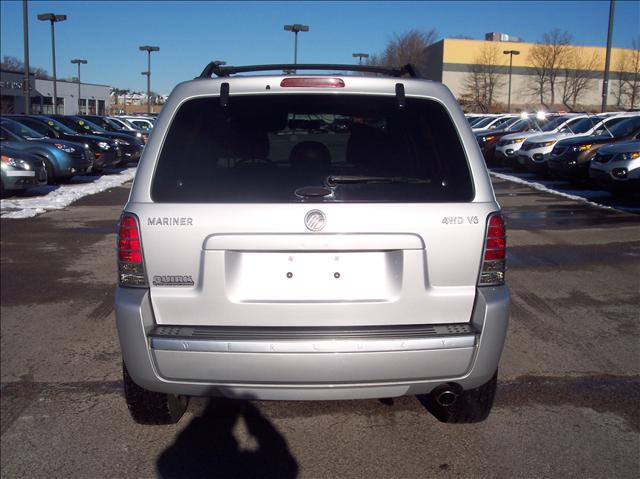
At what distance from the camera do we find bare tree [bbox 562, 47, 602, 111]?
219 feet

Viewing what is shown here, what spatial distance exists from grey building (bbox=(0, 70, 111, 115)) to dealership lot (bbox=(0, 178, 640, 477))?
49475mm

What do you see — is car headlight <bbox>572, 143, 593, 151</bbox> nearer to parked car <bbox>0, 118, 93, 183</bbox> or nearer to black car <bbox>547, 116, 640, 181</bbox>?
black car <bbox>547, 116, 640, 181</bbox>

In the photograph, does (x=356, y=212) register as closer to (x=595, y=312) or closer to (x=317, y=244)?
(x=317, y=244)

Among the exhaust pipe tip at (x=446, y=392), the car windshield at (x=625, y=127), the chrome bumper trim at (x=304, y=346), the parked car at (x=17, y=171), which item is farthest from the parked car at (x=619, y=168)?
the parked car at (x=17, y=171)

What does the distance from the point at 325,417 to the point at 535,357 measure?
1.85 metres

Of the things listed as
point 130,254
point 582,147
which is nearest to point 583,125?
point 582,147

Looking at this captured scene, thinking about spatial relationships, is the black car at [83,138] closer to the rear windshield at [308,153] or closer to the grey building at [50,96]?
the rear windshield at [308,153]

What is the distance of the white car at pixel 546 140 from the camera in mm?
19086

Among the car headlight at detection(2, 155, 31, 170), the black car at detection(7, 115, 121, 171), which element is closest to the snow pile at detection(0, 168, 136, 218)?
the black car at detection(7, 115, 121, 171)

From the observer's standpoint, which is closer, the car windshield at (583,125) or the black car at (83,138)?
the black car at (83,138)

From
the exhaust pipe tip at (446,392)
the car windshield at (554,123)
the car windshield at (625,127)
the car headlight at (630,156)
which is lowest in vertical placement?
the exhaust pipe tip at (446,392)

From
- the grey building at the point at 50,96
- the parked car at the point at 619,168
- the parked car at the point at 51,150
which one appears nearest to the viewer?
the parked car at the point at 619,168

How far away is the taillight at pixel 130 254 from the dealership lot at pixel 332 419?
979mm

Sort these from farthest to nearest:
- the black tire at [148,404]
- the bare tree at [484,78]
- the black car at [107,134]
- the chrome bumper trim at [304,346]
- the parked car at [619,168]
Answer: the bare tree at [484,78], the black car at [107,134], the parked car at [619,168], the black tire at [148,404], the chrome bumper trim at [304,346]
